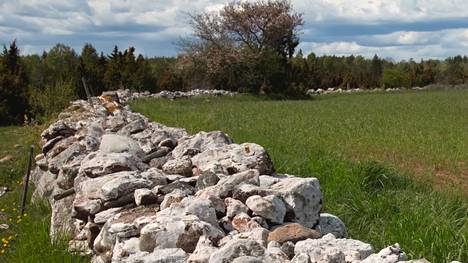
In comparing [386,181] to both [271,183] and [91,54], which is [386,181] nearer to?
[271,183]

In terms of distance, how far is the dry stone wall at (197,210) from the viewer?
3.41 m

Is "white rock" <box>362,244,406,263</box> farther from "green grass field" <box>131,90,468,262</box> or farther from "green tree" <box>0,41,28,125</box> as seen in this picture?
"green tree" <box>0,41,28,125</box>

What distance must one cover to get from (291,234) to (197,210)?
0.66m

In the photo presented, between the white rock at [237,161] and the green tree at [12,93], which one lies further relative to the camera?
the green tree at [12,93]

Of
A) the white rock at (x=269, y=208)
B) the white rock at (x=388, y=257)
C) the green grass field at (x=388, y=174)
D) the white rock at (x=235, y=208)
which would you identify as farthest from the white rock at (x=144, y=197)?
the white rock at (x=388, y=257)

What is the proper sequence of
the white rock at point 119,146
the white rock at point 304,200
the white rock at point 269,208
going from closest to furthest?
1. the white rock at point 269,208
2. the white rock at point 304,200
3. the white rock at point 119,146

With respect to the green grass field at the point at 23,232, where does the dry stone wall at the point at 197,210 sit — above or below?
above

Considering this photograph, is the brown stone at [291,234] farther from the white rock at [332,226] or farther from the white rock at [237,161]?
the white rock at [237,161]

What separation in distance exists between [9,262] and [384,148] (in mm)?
8816

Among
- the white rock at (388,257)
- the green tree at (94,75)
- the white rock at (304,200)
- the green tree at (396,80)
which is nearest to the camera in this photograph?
the white rock at (388,257)

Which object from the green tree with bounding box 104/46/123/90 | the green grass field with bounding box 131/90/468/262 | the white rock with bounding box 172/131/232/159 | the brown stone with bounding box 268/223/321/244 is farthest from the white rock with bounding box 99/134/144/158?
the green tree with bounding box 104/46/123/90

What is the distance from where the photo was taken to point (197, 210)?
13.0 ft

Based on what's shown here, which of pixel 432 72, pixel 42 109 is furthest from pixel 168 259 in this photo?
pixel 432 72

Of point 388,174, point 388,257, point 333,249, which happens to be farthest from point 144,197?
point 388,174
